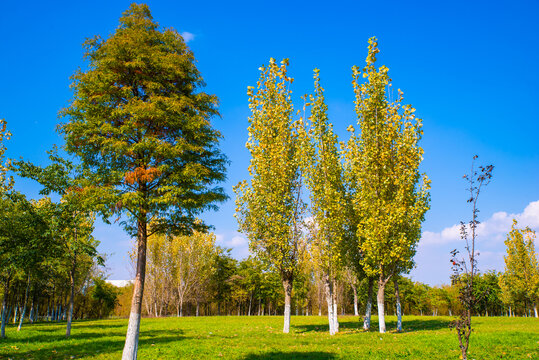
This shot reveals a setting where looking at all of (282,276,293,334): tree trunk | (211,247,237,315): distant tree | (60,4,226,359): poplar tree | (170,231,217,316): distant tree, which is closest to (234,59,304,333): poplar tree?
Result: (282,276,293,334): tree trunk

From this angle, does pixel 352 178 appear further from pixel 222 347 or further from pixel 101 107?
pixel 101 107

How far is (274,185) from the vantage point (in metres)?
24.0

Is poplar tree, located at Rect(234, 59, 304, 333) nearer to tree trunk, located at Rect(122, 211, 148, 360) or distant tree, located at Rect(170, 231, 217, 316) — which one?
tree trunk, located at Rect(122, 211, 148, 360)

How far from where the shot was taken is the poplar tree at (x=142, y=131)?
12797 millimetres

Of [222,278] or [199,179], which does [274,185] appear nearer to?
[199,179]

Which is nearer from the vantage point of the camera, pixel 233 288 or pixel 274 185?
pixel 274 185

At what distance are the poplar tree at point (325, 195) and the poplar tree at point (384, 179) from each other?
1721mm

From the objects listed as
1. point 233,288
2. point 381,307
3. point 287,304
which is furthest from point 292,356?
point 233,288

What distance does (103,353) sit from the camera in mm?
14867

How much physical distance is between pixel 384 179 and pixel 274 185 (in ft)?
26.3

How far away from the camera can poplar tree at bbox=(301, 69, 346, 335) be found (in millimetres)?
22984

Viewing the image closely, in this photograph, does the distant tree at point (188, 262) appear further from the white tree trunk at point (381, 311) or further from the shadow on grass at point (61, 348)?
the white tree trunk at point (381, 311)

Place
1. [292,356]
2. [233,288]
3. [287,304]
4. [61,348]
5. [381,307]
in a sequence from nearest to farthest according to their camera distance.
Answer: [292,356] → [61,348] → [381,307] → [287,304] → [233,288]

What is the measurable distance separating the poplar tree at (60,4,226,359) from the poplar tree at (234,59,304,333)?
9.03m
